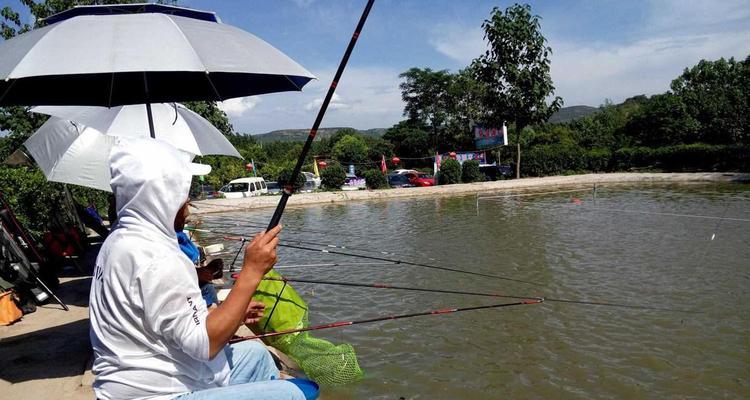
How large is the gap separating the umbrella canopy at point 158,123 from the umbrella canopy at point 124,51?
1.29 meters

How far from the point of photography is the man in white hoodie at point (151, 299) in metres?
1.75

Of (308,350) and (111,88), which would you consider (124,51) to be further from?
(308,350)

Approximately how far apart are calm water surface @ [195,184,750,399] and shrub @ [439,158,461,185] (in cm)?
1702

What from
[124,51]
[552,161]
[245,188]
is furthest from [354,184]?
[124,51]

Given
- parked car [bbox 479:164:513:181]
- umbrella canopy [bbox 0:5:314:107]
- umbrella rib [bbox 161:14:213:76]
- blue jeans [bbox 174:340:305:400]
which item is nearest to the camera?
blue jeans [bbox 174:340:305:400]

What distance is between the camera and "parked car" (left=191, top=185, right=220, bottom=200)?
26.7m

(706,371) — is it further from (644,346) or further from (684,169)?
(684,169)

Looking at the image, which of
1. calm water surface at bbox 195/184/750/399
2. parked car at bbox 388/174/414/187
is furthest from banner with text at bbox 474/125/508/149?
calm water surface at bbox 195/184/750/399

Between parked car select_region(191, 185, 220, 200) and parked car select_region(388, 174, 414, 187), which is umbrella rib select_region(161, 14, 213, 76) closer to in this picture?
parked car select_region(191, 185, 220, 200)

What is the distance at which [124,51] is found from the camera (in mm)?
3477

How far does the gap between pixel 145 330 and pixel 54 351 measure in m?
3.61

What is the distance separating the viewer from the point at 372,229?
1535cm

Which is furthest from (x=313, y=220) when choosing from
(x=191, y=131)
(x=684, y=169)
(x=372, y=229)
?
(x=684, y=169)

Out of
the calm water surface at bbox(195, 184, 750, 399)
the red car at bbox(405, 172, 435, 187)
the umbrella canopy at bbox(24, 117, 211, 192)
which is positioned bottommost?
the calm water surface at bbox(195, 184, 750, 399)
